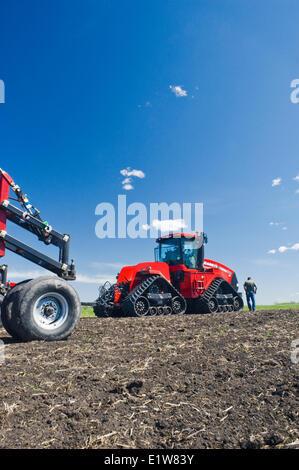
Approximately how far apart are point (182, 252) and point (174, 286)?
1581 millimetres

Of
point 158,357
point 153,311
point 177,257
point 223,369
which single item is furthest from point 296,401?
point 177,257

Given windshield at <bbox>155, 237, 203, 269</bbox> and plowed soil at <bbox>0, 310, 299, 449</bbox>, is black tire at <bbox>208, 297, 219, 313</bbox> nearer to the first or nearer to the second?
windshield at <bbox>155, 237, 203, 269</bbox>

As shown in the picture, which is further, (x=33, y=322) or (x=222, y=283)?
(x=222, y=283)

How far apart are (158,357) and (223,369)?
3.60ft

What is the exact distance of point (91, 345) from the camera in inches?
253

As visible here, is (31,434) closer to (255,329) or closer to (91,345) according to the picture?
(91,345)

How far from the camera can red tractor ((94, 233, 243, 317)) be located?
1334 centimetres

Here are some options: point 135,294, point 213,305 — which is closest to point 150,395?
point 135,294

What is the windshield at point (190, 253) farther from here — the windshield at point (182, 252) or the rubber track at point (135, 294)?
the rubber track at point (135, 294)

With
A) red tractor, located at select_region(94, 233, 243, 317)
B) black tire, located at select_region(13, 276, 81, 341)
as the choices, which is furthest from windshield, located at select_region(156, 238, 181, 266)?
black tire, located at select_region(13, 276, 81, 341)

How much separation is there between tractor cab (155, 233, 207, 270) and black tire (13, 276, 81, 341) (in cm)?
863

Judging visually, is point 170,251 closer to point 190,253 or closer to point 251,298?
point 190,253
